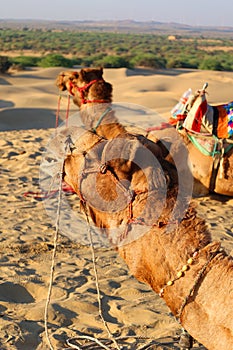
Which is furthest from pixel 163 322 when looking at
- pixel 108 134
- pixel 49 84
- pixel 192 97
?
pixel 49 84

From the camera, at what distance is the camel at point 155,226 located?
172 centimetres

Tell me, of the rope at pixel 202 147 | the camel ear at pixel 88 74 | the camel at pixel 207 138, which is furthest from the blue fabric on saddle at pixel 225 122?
the camel ear at pixel 88 74

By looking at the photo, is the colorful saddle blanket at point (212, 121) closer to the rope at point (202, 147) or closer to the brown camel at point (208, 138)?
the brown camel at point (208, 138)

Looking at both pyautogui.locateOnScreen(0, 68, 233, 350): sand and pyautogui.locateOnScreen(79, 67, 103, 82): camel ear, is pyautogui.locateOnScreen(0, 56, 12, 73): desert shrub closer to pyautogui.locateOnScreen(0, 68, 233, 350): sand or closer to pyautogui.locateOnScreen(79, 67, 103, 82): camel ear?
pyautogui.locateOnScreen(0, 68, 233, 350): sand

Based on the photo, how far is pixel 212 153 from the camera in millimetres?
6617

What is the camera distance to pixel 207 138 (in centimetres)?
667

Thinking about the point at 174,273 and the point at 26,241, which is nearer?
the point at 174,273

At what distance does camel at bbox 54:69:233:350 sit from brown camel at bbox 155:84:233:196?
4598 millimetres

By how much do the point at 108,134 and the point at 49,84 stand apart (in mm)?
22327

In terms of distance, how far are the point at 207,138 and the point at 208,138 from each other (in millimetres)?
12

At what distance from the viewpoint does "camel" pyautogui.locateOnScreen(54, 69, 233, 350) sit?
1.72 meters

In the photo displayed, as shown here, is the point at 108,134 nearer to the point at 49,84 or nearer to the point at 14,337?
the point at 14,337

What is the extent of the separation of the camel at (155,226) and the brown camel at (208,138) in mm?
4598

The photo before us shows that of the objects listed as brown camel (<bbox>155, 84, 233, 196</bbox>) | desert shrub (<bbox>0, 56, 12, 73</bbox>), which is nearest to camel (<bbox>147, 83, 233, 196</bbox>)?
brown camel (<bbox>155, 84, 233, 196</bbox>)
